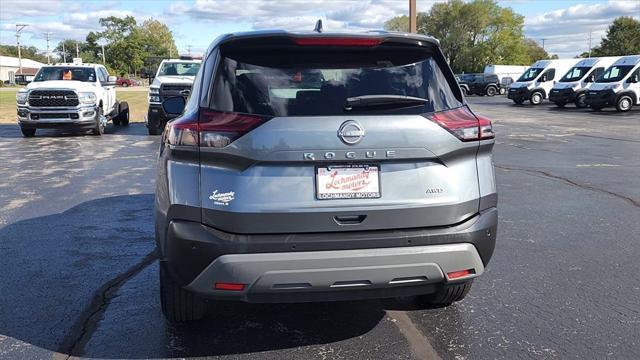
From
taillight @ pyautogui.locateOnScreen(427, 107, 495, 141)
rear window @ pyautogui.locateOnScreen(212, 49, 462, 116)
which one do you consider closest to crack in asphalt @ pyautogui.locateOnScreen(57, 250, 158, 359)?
rear window @ pyautogui.locateOnScreen(212, 49, 462, 116)

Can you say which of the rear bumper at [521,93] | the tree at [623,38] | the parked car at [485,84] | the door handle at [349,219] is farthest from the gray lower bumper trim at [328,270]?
the tree at [623,38]

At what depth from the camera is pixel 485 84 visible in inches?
1972

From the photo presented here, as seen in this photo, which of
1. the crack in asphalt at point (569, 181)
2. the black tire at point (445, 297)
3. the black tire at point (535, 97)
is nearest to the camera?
the black tire at point (445, 297)

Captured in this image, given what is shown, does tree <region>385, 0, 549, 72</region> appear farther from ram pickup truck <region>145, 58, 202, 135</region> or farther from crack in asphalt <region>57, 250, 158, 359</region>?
crack in asphalt <region>57, 250, 158, 359</region>

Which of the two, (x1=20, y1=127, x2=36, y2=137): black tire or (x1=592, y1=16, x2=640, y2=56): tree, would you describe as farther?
(x1=592, y1=16, x2=640, y2=56): tree

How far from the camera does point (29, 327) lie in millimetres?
3865

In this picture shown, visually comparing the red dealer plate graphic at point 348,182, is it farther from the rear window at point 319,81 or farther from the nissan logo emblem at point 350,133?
the rear window at point 319,81

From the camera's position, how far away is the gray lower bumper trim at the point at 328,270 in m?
3.04

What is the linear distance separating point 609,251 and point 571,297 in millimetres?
1399

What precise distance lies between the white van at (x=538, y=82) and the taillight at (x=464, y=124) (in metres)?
34.1

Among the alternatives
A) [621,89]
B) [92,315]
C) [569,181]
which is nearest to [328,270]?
[92,315]

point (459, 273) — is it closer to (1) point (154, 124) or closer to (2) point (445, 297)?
(2) point (445, 297)

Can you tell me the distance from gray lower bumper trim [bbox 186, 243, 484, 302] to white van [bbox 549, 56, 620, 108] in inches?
1204

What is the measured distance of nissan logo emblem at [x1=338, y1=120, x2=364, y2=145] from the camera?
10.2ft
